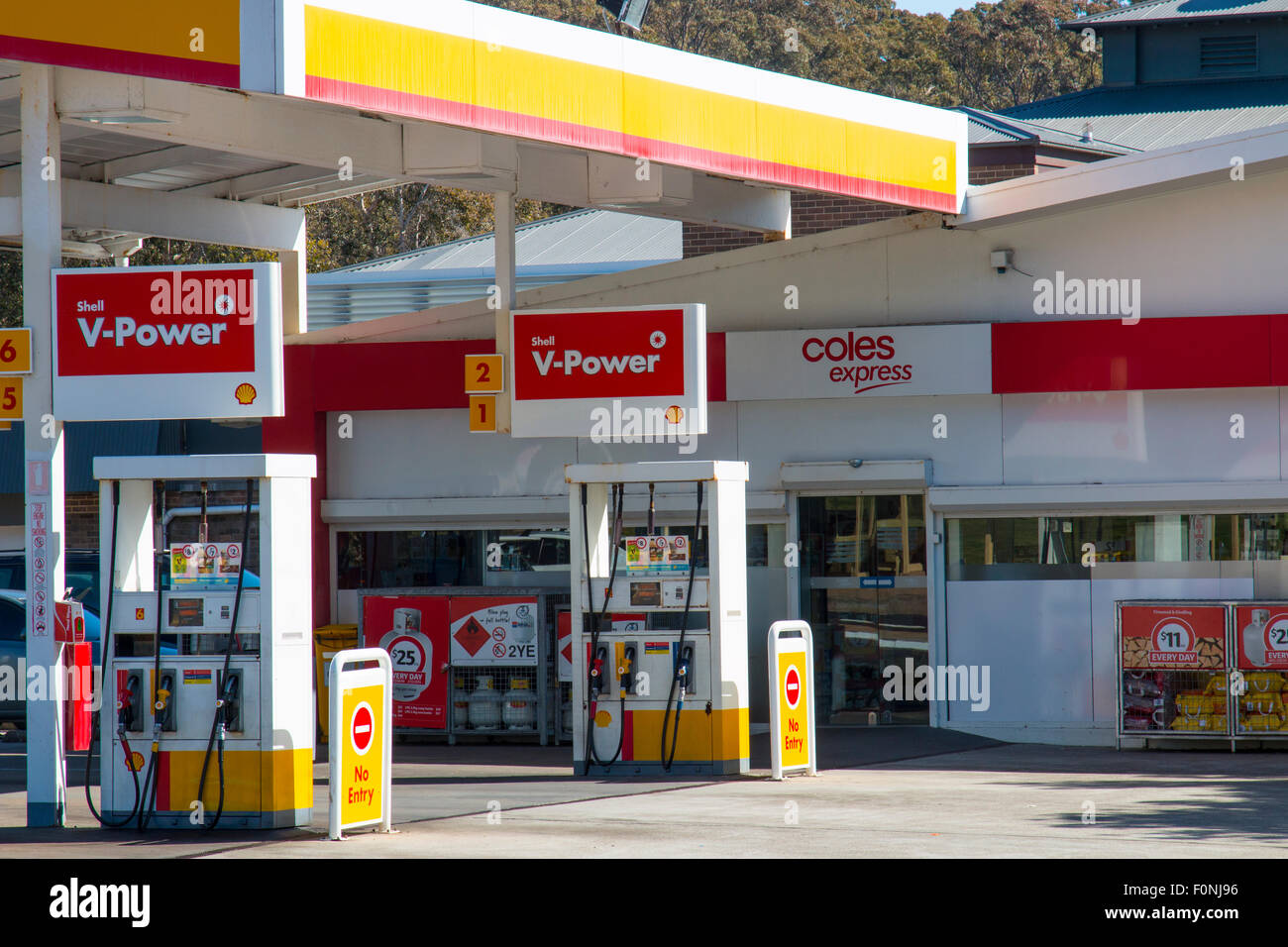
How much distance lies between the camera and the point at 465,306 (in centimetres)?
1681

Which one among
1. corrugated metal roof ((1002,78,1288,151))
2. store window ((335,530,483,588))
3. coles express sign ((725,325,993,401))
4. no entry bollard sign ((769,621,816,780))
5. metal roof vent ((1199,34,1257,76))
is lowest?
no entry bollard sign ((769,621,816,780))

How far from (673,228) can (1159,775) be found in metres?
16.9

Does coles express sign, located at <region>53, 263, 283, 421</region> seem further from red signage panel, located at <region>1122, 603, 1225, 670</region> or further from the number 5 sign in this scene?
red signage panel, located at <region>1122, 603, 1225, 670</region>

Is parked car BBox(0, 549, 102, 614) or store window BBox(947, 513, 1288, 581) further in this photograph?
parked car BBox(0, 549, 102, 614)

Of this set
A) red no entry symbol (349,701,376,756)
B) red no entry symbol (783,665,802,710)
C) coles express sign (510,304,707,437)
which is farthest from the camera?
coles express sign (510,304,707,437)

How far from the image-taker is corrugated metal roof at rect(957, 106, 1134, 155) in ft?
59.0

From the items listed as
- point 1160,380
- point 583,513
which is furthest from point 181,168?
point 1160,380

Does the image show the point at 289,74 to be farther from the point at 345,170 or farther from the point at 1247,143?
the point at 1247,143

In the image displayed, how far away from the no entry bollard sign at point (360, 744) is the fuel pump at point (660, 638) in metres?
2.73

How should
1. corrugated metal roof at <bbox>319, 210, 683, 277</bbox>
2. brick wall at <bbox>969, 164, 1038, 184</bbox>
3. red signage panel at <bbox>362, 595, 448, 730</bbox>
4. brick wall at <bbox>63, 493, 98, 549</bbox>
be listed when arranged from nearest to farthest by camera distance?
red signage panel at <bbox>362, 595, 448, 730</bbox> → brick wall at <bbox>969, 164, 1038, 184</bbox> → brick wall at <bbox>63, 493, 98, 549</bbox> → corrugated metal roof at <bbox>319, 210, 683, 277</bbox>

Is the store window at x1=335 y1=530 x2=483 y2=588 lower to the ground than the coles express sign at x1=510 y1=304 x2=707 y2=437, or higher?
lower

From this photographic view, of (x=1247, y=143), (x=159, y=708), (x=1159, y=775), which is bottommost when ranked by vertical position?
(x=1159, y=775)

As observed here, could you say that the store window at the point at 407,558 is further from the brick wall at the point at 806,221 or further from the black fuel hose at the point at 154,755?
the black fuel hose at the point at 154,755

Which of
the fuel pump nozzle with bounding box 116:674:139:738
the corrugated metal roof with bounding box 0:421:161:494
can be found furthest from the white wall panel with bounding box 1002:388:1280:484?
the corrugated metal roof with bounding box 0:421:161:494
